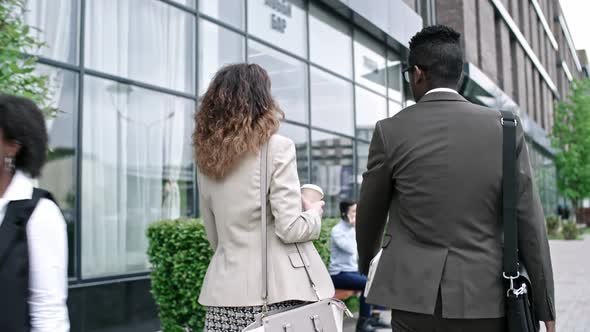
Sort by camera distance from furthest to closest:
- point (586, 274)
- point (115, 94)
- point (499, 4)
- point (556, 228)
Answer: point (556, 228), point (499, 4), point (586, 274), point (115, 94)

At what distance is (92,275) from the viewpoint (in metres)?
6.77

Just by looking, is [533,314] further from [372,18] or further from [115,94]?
[372,18]

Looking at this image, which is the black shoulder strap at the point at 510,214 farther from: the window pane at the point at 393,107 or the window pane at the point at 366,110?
the window pane at the point at 393,107

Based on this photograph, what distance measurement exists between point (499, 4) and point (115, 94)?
22.1 metres

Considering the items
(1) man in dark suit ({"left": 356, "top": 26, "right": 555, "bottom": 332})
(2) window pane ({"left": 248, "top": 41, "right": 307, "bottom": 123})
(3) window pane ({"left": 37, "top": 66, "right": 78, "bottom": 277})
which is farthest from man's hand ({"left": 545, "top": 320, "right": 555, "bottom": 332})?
(2) window pane ({"left": 248, "top": 41, "right": 307, "bottom": 123})

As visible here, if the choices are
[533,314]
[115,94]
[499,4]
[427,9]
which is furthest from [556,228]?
[533,314]

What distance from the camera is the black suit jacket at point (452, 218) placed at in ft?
6.82

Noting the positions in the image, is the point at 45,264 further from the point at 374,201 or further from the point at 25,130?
the point at 374,201

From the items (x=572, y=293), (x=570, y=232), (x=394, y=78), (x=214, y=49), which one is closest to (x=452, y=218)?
(x=214, y=49)

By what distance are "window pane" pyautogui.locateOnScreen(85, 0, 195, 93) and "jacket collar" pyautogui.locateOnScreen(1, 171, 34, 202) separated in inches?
219

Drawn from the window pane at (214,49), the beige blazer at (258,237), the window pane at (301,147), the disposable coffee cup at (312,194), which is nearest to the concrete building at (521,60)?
the window pane at (301,147)

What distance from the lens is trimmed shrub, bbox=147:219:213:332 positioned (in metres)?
5.36

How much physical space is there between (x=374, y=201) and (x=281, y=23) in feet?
30.4

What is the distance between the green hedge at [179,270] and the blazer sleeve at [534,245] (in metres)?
3.64
